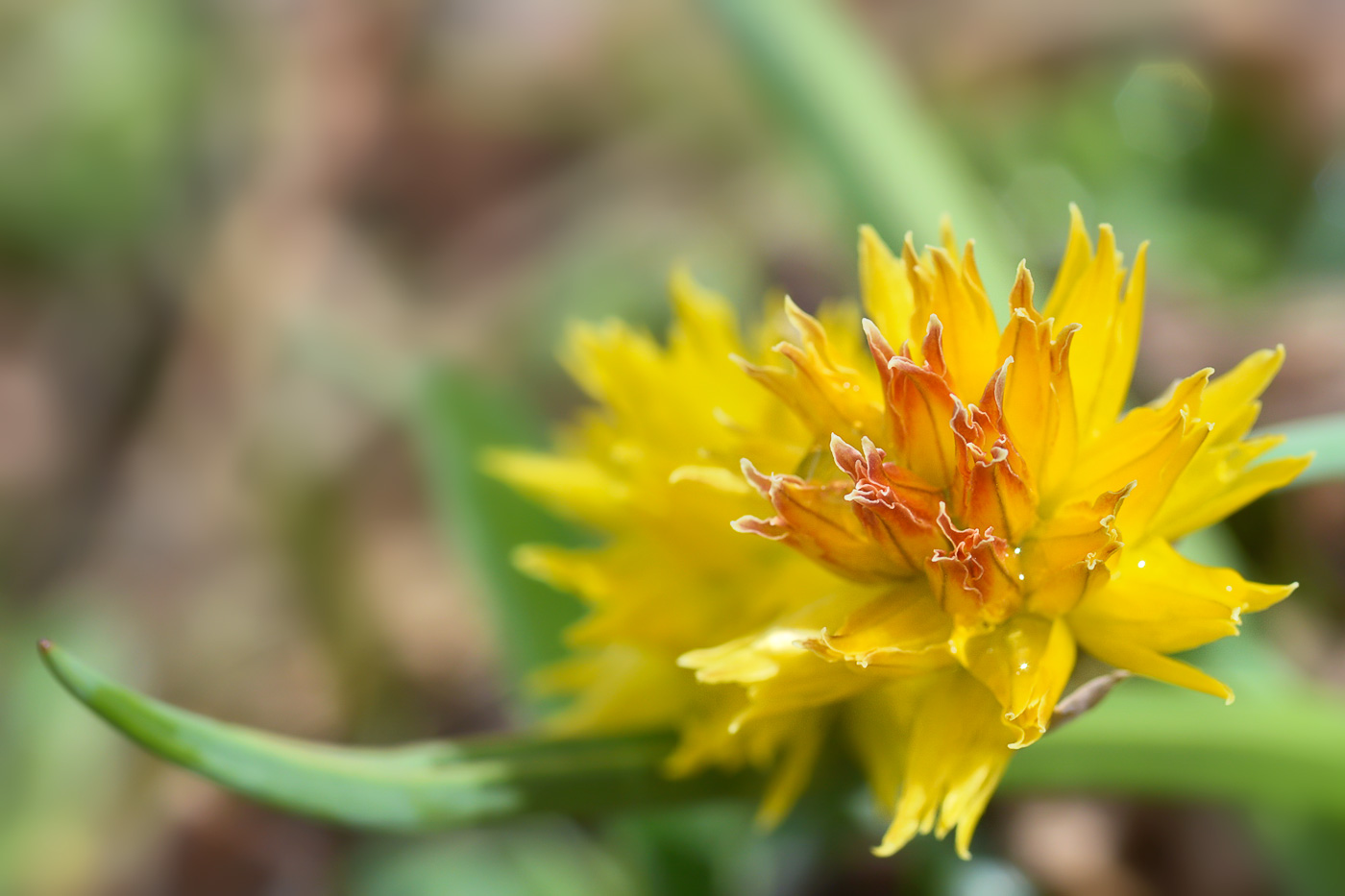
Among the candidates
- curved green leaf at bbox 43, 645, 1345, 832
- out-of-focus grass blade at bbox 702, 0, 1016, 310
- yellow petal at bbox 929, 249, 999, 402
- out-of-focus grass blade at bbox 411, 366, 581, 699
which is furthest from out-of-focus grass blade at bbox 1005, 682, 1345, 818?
out-of-focus grass blade at bbox 411, 366, 581, 699

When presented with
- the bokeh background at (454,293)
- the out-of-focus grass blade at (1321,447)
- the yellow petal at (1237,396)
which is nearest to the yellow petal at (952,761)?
the yellow petal at (1237,396)

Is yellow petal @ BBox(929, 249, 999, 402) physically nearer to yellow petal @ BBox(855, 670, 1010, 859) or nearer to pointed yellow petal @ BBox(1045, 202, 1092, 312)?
pointed yellow petal @ BBox(1045, 202, 1092, 312)

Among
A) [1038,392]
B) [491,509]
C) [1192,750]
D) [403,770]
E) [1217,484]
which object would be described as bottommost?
[1192,750]

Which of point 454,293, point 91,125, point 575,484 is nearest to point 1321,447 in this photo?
point 575,484

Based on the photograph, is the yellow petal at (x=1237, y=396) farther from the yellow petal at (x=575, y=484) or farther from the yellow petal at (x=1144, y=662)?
the yellow petal at (x=575, y=484)

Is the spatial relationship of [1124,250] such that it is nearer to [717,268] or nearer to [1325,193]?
[1325,193]

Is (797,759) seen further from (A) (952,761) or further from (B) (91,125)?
(B) (91,125)

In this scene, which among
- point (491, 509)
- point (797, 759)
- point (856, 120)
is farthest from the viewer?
point (856, 120)

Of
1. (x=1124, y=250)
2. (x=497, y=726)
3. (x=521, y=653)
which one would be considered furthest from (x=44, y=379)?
(x=1124, y=250)
